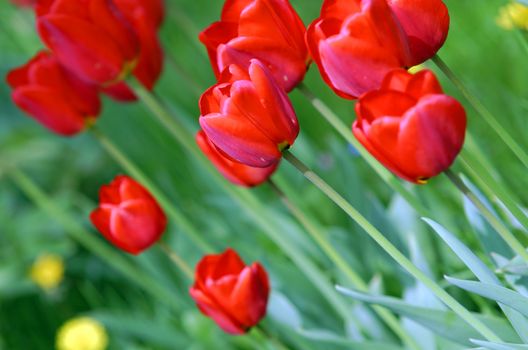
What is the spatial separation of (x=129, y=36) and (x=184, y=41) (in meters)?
1.42

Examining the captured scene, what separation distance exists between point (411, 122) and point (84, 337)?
3.23 feet

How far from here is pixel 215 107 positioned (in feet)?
2.23

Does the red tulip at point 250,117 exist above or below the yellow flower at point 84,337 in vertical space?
above

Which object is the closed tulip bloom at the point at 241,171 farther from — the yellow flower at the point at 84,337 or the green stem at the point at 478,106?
the yellow flower at the point at 84,337

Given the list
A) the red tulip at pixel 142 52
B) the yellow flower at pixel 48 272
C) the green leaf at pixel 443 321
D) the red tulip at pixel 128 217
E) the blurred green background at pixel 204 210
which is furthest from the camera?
the yellow flower at pixel 48 272

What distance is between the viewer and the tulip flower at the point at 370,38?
2.05ft

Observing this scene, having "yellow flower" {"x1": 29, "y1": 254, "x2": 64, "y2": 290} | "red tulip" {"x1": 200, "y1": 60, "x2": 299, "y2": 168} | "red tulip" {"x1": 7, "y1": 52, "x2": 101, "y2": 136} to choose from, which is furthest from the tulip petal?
"yellow flower" {"x1": 29, "y1": 254, "x2": 64, "y2": 290}

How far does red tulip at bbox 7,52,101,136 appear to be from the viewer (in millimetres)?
1010

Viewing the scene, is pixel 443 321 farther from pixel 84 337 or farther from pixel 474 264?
pixel 84 337

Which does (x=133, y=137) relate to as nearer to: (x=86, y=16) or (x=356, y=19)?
(x=86, y=16)

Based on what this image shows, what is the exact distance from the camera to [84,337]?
4.75ft

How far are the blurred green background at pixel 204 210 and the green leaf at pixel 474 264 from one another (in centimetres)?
18

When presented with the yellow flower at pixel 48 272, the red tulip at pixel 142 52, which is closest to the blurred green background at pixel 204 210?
the yellow flower at pixel 48 272

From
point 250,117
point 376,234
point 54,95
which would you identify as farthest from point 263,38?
point 54,95
